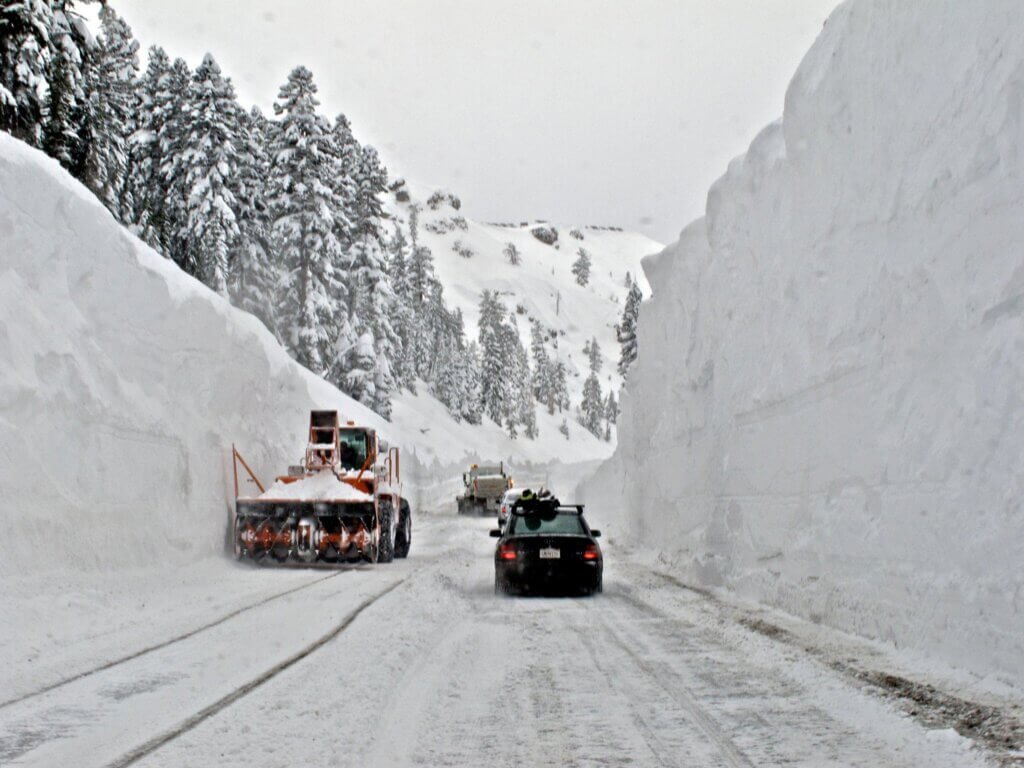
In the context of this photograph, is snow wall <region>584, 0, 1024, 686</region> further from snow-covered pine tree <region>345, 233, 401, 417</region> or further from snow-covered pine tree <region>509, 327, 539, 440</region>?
snow-covered pine tree <region>509, 327, 539, 440</region>

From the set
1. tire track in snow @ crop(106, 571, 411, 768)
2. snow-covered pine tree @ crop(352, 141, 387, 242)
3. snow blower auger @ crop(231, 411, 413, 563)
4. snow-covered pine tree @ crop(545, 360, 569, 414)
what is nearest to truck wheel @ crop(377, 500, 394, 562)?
snow blower auger @ crop(231, 411, 413, 563)

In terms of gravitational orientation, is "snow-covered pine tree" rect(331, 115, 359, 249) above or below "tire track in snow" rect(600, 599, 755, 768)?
above

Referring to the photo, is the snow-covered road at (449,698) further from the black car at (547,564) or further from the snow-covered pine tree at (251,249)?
the snow-covered pine tree at (251,249)

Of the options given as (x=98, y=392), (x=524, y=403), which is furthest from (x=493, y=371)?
(x=98, y=392)

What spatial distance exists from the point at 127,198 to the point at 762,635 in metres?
41.5

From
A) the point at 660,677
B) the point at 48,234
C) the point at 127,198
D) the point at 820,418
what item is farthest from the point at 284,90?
the point at 660,677

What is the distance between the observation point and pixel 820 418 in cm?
1177

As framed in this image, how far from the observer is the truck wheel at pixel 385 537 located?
20.1 m

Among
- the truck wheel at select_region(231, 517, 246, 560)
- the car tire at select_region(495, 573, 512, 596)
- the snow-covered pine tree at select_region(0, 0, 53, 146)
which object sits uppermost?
the snow-covered pine tree at select_region(0, 0, 53, 146)

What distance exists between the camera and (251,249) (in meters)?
48.4

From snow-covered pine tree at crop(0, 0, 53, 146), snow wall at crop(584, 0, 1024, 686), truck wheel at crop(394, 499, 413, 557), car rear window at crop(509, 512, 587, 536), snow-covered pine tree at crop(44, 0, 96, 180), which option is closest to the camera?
snow wall at crop(584, 0, 1024, 686)

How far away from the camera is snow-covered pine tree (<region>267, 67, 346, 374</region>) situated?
152 ft

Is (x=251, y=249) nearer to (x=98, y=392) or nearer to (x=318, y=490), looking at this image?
(x=318, y=490)

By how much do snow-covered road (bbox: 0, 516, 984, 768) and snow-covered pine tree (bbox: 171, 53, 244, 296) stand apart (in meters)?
33.6
